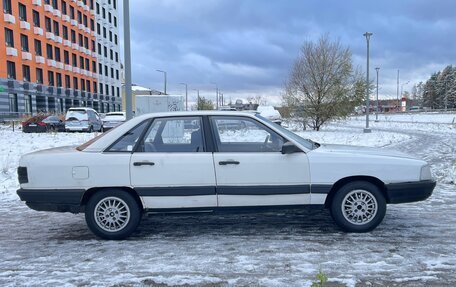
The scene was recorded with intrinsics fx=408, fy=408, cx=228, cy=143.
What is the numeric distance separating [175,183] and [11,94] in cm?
4420

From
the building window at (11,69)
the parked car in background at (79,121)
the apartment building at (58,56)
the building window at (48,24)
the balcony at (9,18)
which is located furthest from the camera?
the building window at (48,24)

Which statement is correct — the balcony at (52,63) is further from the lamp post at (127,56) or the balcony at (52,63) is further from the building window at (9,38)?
the lamp post at (127,56)

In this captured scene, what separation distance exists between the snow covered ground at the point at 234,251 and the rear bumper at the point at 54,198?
1.68 feet

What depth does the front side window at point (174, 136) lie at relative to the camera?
5242mm

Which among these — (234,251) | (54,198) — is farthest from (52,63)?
(234,251)

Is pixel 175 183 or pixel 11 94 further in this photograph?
pixel 11 94

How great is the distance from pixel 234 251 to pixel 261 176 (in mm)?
987

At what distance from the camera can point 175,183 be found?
202 inches

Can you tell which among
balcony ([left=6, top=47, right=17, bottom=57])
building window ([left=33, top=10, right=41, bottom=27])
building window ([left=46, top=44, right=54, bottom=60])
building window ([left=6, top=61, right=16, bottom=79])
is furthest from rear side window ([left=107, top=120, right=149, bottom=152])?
building window ([left=46, top=44, right=54, bottom=60])

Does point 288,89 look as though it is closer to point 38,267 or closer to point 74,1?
point 38,267

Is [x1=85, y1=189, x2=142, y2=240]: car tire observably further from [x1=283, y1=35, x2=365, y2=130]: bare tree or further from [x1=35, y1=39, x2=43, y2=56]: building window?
[x1=35, y1=39, x2=43, y2=56]: building window

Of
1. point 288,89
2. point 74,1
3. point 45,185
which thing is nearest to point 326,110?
point 288,89

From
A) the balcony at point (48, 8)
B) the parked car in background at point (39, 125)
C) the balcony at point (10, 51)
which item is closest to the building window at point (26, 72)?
the balcony at point (10, 51)

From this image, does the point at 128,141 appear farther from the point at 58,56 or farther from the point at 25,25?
the point at 58,56
